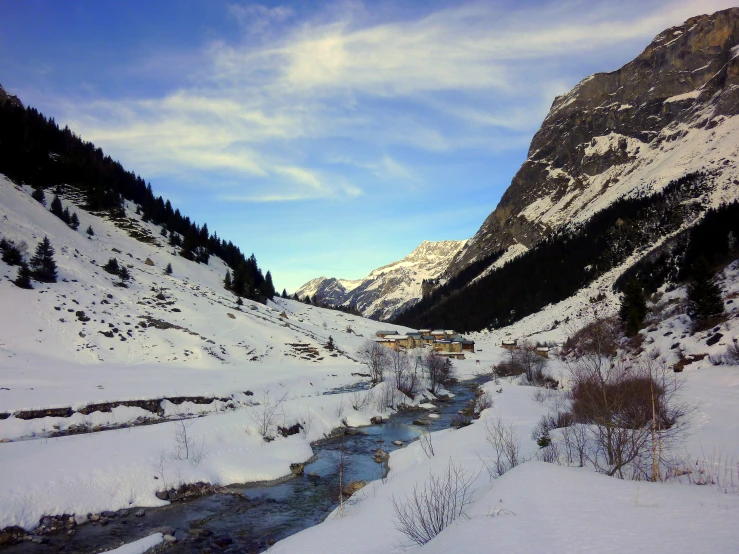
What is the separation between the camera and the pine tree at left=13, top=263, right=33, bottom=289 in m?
34.9

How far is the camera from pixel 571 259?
118m

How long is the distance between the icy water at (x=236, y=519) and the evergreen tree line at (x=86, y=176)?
2370 inches

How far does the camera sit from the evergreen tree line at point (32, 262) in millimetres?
36759

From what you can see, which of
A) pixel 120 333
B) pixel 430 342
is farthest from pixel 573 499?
pixel 430 342

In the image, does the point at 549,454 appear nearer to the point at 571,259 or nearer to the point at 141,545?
the point at 141,545

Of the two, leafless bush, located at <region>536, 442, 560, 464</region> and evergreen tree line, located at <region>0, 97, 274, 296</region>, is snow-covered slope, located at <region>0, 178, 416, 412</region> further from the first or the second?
leafless bush, located at <region>536, 442, 560, 464</region>

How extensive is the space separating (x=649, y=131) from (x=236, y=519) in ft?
Answer: 642

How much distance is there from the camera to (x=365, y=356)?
6134 centimetres

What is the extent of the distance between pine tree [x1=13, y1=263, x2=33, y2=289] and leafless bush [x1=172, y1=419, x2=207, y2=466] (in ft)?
83.4

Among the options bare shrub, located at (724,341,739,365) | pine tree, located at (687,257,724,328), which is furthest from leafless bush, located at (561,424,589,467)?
pine tree, located at (687,257,724,328)

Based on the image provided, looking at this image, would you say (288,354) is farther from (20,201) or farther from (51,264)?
(20,201)

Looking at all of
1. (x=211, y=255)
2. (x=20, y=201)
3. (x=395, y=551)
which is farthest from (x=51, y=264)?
(x=211, y=255)

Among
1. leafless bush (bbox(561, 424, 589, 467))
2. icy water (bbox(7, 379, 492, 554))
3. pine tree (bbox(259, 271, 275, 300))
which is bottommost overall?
icy water (bbox(7, 379, 492, 554))

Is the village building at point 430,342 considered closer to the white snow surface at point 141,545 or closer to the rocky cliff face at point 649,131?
the rocky cliff face at point 649,131
